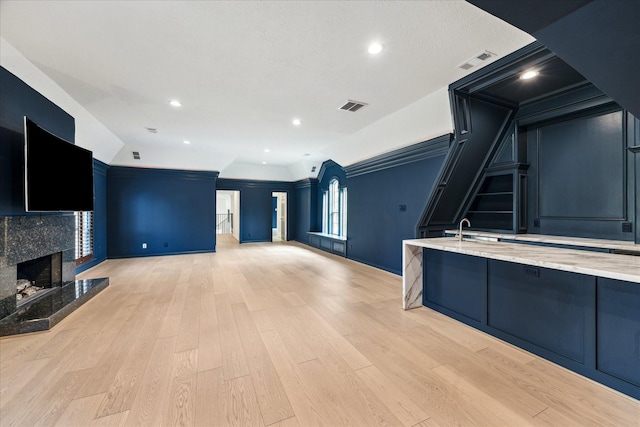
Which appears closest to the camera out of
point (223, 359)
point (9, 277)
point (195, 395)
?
point (195, 395)

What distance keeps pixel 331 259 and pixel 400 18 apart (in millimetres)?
5411

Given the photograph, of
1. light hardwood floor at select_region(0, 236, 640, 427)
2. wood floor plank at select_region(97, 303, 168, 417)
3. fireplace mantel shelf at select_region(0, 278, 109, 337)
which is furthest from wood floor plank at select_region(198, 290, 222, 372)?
fireplace mantel shelf at select_region(0, 278, 109, 337)

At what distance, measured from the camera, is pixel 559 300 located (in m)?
2.18

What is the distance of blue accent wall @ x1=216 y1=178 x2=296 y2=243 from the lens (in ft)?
31.8

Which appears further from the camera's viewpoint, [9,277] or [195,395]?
[9,277]

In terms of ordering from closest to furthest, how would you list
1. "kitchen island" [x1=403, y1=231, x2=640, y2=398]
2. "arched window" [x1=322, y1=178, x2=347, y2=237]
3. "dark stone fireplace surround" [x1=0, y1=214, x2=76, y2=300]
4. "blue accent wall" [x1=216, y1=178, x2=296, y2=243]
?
"kitchen island" [x1=403, y1=231, x2=640, y2=398] < "dark stone fireplace surround" [x1=0, y1=214, x2=76, y2=300] < "arched window" [x1=322, y1=178, x2=347, y2=237] < "blue accent wall" [x1=216, y1=178, x2=296, y2=243]

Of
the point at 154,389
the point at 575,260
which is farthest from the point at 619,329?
the point at 154,389

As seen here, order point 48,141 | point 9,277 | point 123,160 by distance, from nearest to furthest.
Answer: point 9,277 < point 48,141 < point 123,160

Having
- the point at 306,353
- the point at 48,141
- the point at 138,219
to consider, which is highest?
the point at 48,141

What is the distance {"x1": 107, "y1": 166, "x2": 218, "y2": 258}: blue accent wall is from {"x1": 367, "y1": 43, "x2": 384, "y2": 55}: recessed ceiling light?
6.56 m

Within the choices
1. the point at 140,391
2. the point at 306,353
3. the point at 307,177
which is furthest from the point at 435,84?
the point at 307,177

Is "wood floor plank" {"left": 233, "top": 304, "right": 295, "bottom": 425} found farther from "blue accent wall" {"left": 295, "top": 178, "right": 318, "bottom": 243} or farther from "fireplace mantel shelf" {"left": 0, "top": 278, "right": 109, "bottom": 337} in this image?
"blue accent wall" {"left": 295, "top": 178, "right": 318, "bottom": 243}

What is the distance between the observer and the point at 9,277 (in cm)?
282

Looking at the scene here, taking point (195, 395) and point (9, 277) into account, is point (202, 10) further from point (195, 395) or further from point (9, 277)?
point (9, 277)
